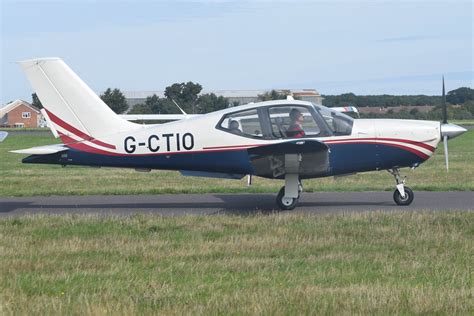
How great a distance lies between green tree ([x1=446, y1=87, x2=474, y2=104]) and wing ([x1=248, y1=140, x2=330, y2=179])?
47.2 meters

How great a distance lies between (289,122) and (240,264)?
5.10 m

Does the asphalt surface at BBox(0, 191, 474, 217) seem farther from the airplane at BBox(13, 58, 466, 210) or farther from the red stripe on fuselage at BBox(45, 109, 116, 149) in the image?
the red stripe on fuselage at BBox(45, 109, 116, 149)

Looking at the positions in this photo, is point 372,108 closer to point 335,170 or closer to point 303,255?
point 335,170

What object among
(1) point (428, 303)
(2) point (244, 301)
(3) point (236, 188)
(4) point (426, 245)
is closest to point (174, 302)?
(2) point (244, 301)

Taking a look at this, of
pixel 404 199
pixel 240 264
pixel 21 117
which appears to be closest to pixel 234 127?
pixel 404 199

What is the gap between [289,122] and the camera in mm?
12711

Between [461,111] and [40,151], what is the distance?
61.0 meters

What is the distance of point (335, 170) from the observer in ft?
42.5

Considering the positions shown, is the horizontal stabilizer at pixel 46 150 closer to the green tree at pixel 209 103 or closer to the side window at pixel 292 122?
the side window at pixel 292 122

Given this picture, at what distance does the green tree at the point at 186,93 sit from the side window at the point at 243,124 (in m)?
36.3

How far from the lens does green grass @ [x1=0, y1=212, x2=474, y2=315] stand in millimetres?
6129

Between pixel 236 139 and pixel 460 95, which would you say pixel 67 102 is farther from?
pixel 460 95

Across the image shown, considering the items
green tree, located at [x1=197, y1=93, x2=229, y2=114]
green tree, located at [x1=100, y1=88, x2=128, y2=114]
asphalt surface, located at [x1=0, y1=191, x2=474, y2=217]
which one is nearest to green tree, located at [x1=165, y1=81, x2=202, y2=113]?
green tree, located at [x1=197, y1=93, x2=229, y2=114]

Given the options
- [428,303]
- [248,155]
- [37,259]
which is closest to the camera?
[428,303]
